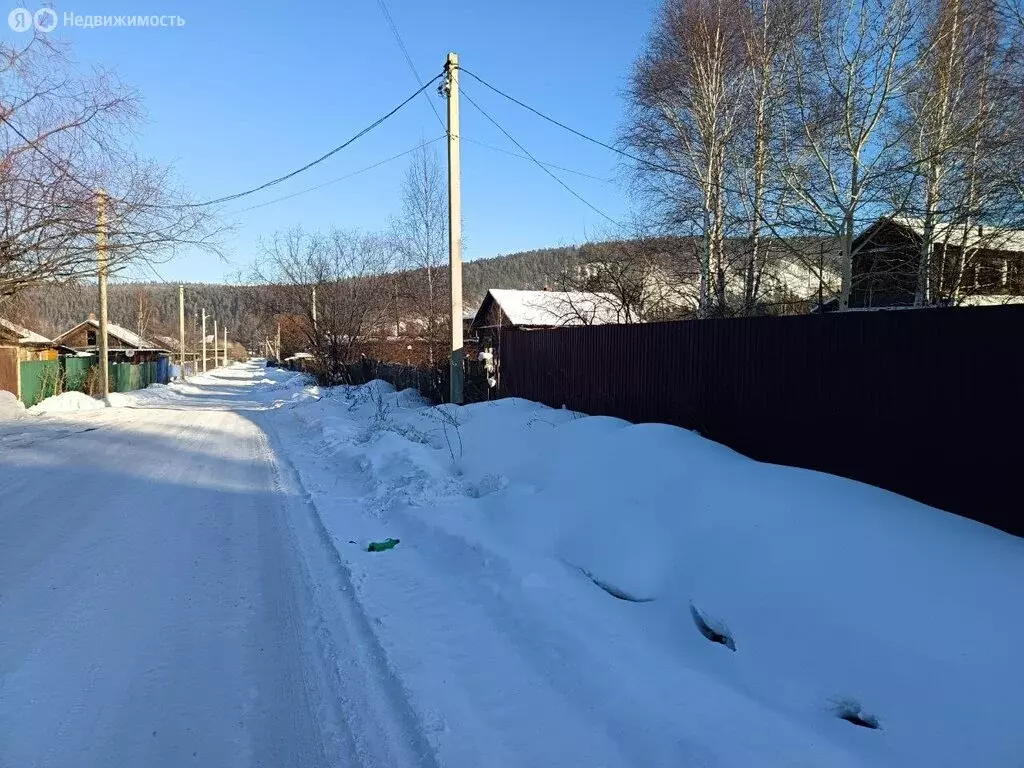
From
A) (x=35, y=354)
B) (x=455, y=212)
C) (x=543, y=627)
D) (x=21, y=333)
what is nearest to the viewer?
(x=543, y=627)

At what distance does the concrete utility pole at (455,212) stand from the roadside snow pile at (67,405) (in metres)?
15.5

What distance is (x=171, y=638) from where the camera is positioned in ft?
13.0

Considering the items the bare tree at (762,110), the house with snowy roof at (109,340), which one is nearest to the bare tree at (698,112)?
the bare tree at (762,110)

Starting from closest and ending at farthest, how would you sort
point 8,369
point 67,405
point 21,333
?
point 67,405, point 8,369, point 21,333

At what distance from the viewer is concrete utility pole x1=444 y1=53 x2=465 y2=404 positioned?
12.4m

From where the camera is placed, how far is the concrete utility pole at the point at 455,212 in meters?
12.4

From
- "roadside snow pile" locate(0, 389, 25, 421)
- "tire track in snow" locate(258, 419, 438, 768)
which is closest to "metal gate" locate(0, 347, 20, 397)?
"roadside snow pile" locate(0, 389, 25, 421)

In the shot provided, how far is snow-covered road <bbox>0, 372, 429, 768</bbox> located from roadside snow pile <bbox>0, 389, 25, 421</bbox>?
12.6 metres

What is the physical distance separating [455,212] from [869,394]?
899cm

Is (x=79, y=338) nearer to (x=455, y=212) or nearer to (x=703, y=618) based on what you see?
(x=455, y=212)

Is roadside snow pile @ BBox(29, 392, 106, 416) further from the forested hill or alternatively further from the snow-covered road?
the snow-covered road

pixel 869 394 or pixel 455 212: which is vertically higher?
pixel 455 212

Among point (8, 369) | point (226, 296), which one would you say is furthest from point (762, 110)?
point (226, 296)

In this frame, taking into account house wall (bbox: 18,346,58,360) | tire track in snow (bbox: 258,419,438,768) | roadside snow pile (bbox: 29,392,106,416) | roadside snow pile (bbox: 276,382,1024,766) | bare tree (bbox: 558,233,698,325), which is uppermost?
bare tree (bbox: 558,233,698,325)
